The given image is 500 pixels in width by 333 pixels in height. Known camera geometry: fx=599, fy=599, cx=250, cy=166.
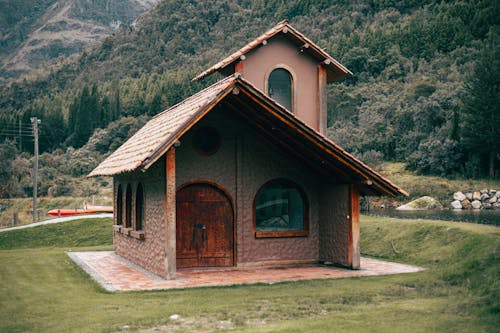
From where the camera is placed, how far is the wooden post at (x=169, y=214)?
1338cm

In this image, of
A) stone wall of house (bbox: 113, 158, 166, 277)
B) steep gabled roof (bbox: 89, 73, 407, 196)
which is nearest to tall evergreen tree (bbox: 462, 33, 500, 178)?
steep gabled roof (bbox: 89, 73, 407, 196)

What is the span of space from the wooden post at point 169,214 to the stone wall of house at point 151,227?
0.22 metres

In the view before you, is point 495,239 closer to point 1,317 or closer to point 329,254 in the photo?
point 329,254

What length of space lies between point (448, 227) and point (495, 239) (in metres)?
2.88

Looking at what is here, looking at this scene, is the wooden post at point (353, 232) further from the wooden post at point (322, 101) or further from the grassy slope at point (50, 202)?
the grassy slope at point (50, 202)

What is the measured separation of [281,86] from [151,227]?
6.91 m

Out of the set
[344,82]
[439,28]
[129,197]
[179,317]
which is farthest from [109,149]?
[179,317]

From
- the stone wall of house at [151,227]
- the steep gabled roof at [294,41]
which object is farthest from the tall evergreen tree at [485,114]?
the stone wall of house at [151,227]

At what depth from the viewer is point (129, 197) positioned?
61.0 feet

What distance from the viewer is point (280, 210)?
53.0ft

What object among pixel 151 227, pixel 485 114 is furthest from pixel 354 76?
pixel 151 227

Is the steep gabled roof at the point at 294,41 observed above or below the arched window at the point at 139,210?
above

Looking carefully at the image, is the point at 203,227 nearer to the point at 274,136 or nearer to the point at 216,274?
the point at 216,274

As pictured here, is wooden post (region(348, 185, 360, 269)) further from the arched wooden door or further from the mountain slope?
the mountain slope
